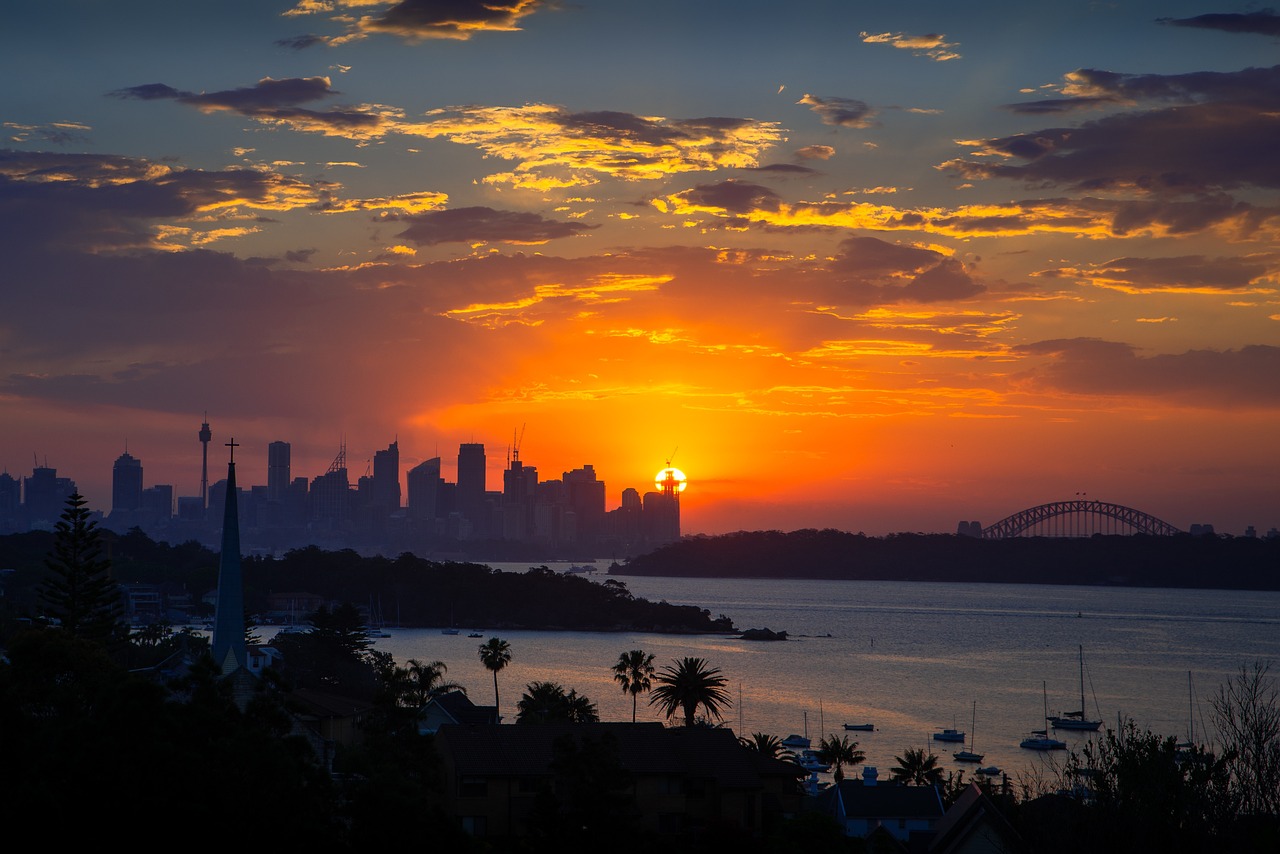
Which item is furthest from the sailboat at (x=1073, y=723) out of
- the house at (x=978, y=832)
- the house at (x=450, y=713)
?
the house at (x=978, y=832)

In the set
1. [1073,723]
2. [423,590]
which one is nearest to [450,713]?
[1073,723]

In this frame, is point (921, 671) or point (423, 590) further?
point (423, 590)

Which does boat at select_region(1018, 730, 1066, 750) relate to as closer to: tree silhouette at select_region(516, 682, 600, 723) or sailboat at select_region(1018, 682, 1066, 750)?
sailboat at select_region(1018, 682, 1066, 750)

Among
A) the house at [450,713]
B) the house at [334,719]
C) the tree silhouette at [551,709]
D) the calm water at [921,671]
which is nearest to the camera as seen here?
the house at [334,719]

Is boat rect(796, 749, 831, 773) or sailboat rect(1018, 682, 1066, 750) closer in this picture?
boat rect(796, 749, 831, 773)

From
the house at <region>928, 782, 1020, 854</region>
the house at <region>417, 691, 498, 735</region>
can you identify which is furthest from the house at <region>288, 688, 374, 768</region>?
the house at <region>928, 782, 1020, 854</region>

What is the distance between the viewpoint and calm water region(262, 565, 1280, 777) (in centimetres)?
8900

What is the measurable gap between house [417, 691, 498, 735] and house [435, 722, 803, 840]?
52.2ft

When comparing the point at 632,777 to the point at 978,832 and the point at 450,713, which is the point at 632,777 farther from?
the point at 450,713

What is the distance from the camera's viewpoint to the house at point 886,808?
4316 cm

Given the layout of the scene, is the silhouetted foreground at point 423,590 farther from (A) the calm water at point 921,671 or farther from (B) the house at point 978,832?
(B) the house at point 978,832

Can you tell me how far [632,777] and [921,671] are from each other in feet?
315

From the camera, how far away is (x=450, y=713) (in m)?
53.0

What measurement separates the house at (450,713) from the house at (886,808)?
50.0 ft
